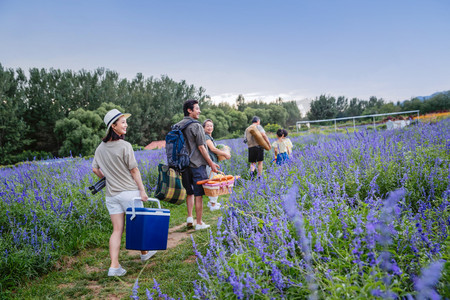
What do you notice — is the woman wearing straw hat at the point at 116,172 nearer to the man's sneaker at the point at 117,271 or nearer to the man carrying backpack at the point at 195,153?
the man's sneaker at the point at 117,271

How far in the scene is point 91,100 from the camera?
126ft

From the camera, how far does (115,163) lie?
144 inches

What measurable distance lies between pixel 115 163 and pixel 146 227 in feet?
2.85

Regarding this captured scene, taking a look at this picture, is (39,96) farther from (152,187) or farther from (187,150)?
(187,150)

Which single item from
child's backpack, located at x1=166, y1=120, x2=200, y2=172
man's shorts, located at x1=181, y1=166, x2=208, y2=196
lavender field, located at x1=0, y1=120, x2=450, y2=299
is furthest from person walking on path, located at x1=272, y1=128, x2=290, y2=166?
child's backpack, located at x1=166, y1=120, x2=200, y2=172

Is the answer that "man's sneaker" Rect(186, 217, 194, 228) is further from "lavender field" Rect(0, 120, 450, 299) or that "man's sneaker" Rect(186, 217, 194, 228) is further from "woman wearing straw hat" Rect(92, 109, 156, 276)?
"woman wearing straw hat" Rect(92, 109, 156, 276)

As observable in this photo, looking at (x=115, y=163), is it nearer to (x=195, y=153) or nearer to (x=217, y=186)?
(x=195, y=153)

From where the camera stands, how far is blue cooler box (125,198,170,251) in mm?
3607

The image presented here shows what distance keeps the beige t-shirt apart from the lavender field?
47.5 inches

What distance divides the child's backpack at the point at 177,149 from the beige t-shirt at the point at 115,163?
3.39 ft

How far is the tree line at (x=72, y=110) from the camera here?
29188mm

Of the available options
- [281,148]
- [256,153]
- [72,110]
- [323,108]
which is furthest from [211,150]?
[323,108]

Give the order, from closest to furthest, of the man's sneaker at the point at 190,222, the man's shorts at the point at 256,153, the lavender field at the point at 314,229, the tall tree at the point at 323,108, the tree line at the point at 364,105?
the lavender field at the point at 314,229, the man's sneaker at the point at 190,222, the man's shorts at the point at 256,153, the tree line at the point at 364,105, the tall tree at the point at 323,108

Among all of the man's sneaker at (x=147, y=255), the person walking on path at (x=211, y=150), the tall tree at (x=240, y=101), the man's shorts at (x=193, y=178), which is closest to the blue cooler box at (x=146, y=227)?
the man's sneaker at (x=147, y=255)
